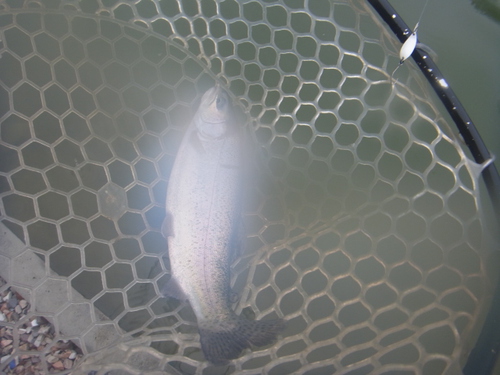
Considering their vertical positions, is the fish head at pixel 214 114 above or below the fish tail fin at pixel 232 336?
above

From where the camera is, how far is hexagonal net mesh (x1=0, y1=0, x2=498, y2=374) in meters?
2.83

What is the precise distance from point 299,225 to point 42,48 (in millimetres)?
2902

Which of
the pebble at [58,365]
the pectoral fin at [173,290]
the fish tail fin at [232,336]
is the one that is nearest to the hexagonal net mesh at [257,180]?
the pebble at [58,365]

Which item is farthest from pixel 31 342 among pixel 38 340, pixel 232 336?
pixel 232 336

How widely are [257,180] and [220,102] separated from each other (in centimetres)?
74

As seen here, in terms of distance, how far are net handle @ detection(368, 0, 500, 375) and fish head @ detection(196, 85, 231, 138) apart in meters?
1.39

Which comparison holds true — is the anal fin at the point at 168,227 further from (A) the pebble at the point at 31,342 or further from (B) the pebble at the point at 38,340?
(B) the pebble at the point at 38,340

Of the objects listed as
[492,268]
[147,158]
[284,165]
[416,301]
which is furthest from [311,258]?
[147,158]

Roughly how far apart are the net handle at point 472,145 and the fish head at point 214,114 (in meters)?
1.39

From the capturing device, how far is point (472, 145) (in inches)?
101

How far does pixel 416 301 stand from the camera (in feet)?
11.0

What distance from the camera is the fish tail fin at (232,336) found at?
7.72ft

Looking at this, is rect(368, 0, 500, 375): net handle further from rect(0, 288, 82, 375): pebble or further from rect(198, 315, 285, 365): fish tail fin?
rect(0, 288, 82, 375): pebble

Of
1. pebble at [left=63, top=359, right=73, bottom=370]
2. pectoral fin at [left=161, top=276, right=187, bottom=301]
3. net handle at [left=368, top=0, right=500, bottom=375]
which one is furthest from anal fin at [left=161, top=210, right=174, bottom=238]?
net handle at [left=368, top=0, right=500, bottom=375]
